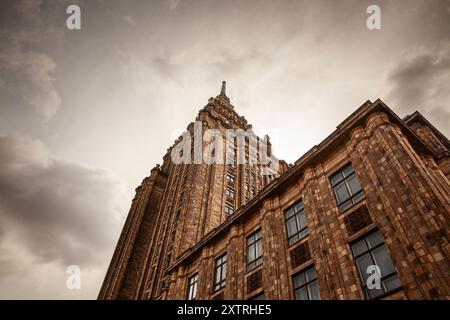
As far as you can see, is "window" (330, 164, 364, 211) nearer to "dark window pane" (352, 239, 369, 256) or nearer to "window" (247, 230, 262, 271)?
"dark window pane" (352, 239, 369, 256)

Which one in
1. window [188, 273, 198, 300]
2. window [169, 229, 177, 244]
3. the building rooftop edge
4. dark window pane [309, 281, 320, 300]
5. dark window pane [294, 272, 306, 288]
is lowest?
dark window pane [309, 281, 320, 300]

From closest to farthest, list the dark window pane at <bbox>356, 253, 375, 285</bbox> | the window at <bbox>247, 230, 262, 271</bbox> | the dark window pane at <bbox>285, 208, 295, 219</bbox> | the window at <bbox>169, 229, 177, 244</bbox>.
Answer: the dark window pane at <bbox>356, 253, 375, 285</bbox> < the dark window pane at <bbox>285, 208, 295, 219</bbox> < the window at <bbox>247, 230, 262, 271</bbox> < the window at <bbox>169, 229, 177, 244</bbox>

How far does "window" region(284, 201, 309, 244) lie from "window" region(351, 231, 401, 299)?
3.42 m

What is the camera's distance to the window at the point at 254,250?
18391 mm

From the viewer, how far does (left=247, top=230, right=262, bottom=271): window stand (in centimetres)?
1839

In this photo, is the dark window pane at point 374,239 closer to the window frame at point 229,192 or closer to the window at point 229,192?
the window frame at point 229,192

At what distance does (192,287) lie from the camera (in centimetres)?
2270

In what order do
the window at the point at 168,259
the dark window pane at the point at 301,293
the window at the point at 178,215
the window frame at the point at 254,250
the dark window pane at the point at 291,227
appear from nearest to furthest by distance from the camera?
1. the dark window pane at the point at 301,293
2. the dark window pane at the point at 291,227
3. the window frame at the point at 254,250
4. the window at the point at 168,259
5. the window at the point at 178,215

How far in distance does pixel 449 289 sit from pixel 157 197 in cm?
5272

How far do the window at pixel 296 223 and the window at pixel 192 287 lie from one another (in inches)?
347

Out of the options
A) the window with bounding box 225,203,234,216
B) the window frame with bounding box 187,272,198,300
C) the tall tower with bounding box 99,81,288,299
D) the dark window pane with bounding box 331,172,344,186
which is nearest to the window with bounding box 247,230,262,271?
the window frame with bounding box 187,272,198,300

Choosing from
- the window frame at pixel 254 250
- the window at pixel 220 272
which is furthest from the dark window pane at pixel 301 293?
the window at pixel 220 272
